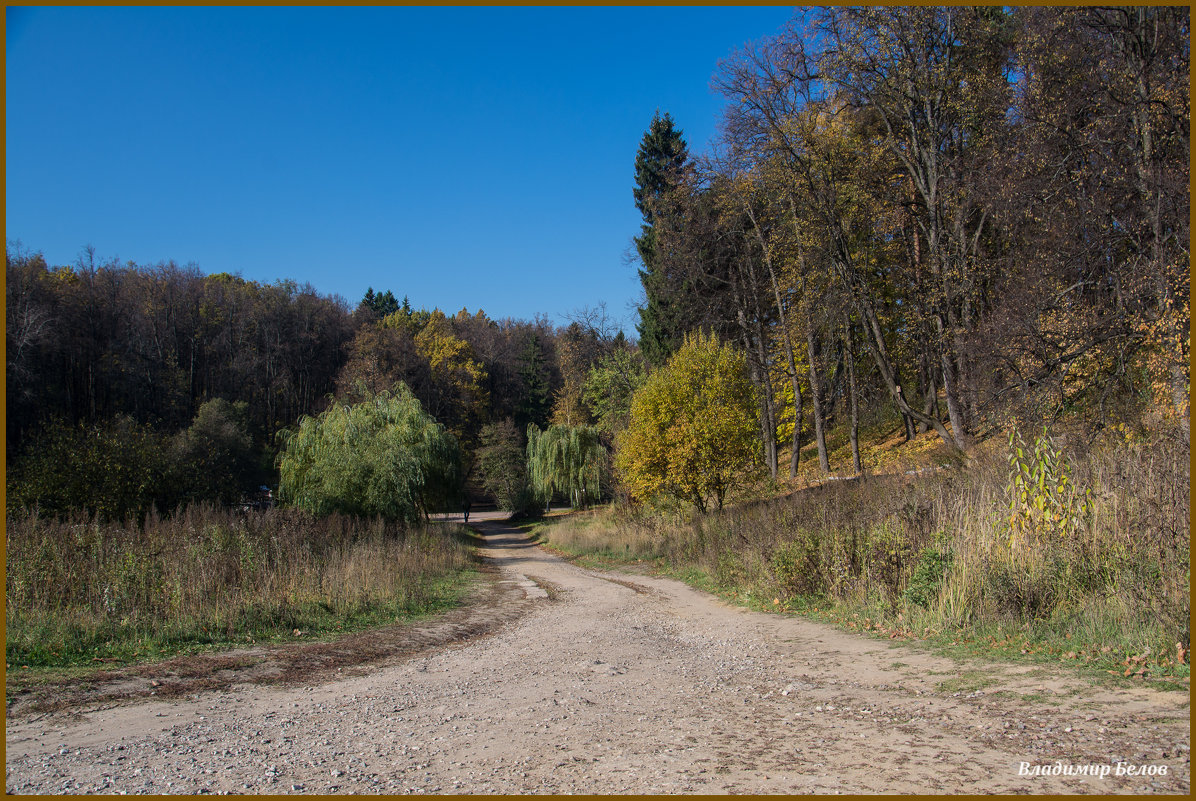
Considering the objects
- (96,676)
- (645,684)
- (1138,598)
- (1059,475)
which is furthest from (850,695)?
(96,676)

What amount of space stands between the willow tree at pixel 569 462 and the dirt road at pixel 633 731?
33564mm

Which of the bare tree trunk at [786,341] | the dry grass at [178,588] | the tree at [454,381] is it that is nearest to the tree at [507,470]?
the tree at [454,381]

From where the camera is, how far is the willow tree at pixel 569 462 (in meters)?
41.9

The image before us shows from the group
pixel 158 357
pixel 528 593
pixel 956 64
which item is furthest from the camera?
pixel 158 357

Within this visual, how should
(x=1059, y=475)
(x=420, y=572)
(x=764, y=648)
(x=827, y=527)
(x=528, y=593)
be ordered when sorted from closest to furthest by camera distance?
1. (x=1059, y=475)
2. (x=764, y=648)
3. (x=827, y=527)
4. (x=528, y=593)
5. (x=420, y=572)

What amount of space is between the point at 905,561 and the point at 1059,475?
9.11 ft

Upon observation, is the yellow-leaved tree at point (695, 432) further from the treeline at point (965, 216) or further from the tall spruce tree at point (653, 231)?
the tall spruce tree at point (653, 231)

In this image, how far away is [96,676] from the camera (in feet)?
22.3

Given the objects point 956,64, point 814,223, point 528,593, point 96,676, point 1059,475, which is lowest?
point 528,593

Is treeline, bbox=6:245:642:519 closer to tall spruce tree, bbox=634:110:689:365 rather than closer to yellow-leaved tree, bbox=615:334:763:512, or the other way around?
tall spruce tree, bbox=634:110:689:365

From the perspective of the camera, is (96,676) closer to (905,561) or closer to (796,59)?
(905,561)

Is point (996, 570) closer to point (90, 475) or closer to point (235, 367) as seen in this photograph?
point (90, 475)

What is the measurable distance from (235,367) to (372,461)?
44960mm

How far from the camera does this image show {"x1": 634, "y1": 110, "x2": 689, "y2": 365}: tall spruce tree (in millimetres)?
36469
